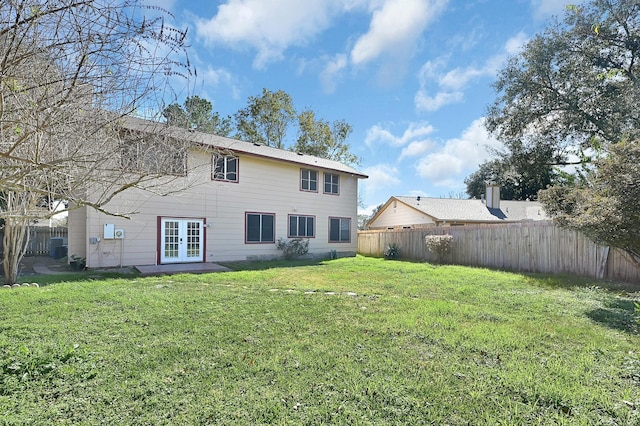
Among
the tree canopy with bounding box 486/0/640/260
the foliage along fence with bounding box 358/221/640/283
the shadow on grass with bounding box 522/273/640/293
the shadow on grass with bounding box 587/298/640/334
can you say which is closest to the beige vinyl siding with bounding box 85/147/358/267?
the foliage along fence with bounding box 358/221/640/283

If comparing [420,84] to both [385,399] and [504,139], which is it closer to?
[504,139]

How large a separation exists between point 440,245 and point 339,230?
5.07 metres

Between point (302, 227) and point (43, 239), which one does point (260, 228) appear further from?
point (43, 239)

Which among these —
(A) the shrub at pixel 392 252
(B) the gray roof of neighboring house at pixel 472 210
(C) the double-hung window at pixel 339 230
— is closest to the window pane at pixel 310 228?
(C) the double-hung window at pixel 339 230

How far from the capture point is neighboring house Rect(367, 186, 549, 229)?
20.6m

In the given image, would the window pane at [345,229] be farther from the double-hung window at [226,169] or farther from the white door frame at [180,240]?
the white door frame at [180,240]

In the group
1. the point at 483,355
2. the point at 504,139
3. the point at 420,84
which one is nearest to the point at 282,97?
the point at 420,84

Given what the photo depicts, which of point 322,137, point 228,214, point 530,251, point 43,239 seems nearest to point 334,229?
point 228,214

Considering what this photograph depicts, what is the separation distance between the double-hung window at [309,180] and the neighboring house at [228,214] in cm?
5

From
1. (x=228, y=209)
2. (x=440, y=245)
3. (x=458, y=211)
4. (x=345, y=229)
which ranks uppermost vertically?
(x=458, y=211)

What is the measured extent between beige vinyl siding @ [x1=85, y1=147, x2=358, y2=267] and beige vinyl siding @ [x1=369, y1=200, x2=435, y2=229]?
6655mm

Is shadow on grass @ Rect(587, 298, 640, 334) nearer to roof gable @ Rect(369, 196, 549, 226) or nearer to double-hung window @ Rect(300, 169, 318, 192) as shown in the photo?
double-hung window @ Rect(300, 169, 318, 192)

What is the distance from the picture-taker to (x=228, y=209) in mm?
12773

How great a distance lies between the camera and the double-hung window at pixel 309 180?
15258 millimetres
